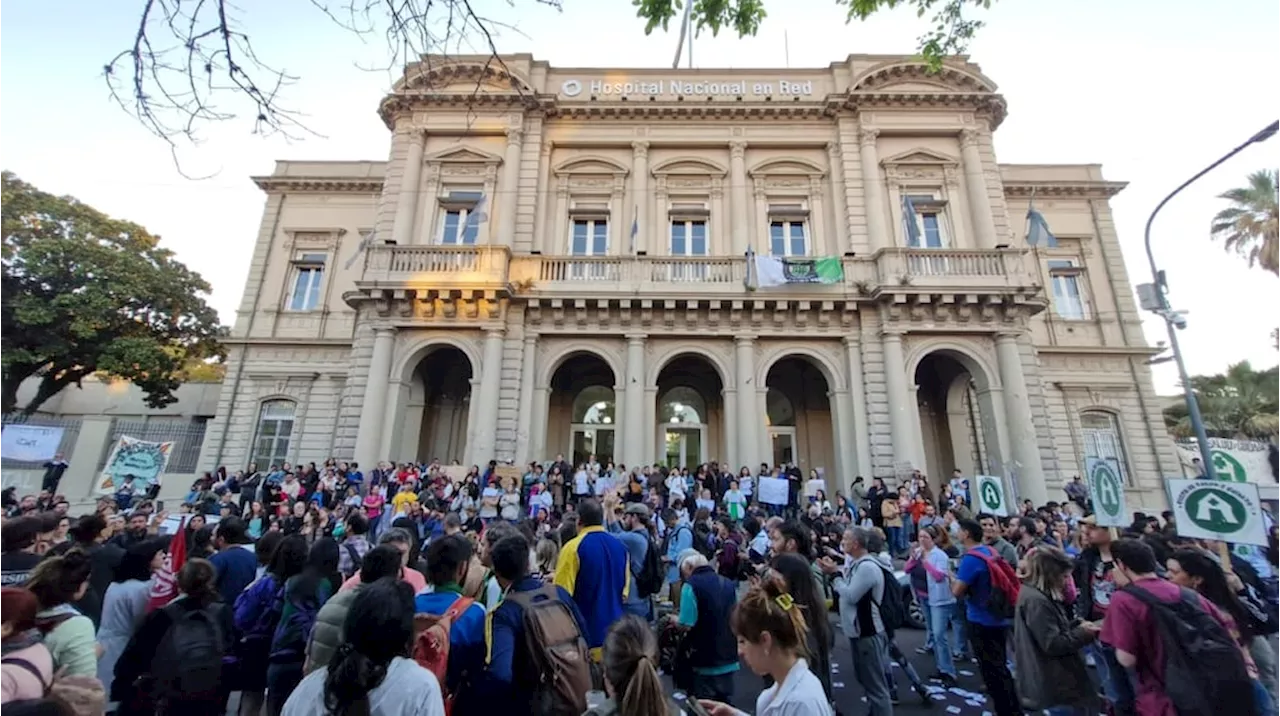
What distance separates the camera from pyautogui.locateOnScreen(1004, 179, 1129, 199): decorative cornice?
870 inches

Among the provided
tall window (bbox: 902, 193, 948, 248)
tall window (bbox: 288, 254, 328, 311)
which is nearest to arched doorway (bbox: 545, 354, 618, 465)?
tall window (bbox: 288, 254, 328, 311)

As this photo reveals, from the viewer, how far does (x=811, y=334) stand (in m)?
17.0

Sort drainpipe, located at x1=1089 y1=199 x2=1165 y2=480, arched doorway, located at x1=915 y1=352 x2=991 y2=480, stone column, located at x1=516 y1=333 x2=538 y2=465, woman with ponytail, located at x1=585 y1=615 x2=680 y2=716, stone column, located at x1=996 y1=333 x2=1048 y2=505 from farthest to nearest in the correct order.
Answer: drainpipe, located at x1=1089 y1=199 x2=1165 y2=480 → arched doorway, located at x1=915 y1=352 x2=991 y2=480 → stone column, located at x1=516 y1=333 x2=538 y2=465 → stone column, located at x1=996 y1=333 x2=1048 y2=505 → woman with ponytail, located at x1=585 y1=615 x2=680 y2=716

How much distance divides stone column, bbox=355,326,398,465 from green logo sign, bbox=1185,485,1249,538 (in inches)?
664

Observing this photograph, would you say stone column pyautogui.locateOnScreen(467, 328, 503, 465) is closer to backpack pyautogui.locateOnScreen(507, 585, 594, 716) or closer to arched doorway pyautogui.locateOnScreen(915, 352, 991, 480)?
backpack pyautogui.locateOnScreen(507, 585, 594, 716)

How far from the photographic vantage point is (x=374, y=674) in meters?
2.14

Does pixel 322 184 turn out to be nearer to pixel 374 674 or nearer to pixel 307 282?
pixel 307 282

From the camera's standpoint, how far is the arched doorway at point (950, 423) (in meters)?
17.8

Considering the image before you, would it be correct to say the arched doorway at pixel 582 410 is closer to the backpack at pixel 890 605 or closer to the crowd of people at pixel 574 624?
the crowd of people at pixel 574 624

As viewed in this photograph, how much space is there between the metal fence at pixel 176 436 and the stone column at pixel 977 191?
27952mm

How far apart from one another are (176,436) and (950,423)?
27.8 m

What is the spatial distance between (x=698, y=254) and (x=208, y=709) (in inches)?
667

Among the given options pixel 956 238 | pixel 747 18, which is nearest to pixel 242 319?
pixel 747 18

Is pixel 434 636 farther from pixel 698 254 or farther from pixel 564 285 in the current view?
pixel 698 254
